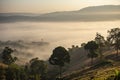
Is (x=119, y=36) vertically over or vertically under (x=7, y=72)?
over

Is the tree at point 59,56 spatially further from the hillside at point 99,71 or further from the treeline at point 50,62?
the hillside at point 99,71

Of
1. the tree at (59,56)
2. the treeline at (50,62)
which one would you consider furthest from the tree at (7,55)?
the tree at (59,56)

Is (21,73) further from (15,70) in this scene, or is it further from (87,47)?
(87,47)

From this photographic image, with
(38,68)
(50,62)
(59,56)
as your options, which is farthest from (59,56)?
(38,68)

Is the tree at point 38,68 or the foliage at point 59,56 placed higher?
the foliage at point 59,56

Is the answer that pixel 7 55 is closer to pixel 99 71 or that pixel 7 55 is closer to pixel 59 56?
pixel 59 56

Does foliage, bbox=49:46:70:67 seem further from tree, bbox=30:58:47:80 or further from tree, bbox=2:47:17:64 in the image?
tree, bbox=2:47:17:64

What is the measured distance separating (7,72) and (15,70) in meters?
3.30

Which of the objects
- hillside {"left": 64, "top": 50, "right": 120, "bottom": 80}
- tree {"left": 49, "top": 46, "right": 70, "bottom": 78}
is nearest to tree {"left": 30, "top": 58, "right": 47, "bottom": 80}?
hillside {"left": 64, "top": 50, "right": 120, "bottom": 80}

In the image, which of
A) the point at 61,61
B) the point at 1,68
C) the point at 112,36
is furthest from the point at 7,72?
the point at 112,36

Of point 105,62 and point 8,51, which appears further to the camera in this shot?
point 8,51

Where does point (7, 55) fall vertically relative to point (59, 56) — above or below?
below

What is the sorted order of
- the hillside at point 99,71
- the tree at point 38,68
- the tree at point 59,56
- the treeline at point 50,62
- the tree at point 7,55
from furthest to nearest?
the tree at point 7,55 → the tree at point 38,68 → the treeline at point 50,62 → the tree at point 59,56 → the hillside at point 99,71

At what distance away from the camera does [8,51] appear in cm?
16175
